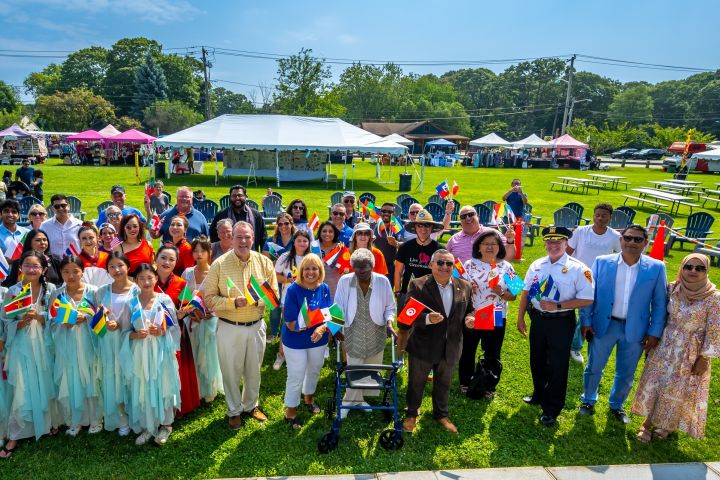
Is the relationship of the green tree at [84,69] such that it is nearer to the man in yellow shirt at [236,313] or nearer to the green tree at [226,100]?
the green tree at [226,100]

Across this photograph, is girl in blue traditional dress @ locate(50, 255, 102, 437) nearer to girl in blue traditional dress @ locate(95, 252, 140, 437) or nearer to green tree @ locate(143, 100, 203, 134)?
girl in blue traditional dress @ locate(95, 252, 140, 437)

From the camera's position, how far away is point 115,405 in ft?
13.7

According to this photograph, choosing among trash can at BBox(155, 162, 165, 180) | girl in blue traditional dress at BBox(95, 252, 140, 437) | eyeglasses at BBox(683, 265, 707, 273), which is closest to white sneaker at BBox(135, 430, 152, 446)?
girl in blue traditional dress at BBox(95, 252, 140, 437)

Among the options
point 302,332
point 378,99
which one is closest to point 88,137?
point 302,332

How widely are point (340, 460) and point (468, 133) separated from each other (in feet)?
234

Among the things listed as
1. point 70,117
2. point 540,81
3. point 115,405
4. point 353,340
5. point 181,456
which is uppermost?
point 540,81

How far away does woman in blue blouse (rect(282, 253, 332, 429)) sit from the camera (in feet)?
14.1

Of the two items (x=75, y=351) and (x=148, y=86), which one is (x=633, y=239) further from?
(x=148, y=86)

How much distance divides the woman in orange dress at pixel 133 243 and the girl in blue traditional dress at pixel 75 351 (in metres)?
0.96

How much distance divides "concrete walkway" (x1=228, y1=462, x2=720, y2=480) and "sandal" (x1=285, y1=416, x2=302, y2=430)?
0.67 meters

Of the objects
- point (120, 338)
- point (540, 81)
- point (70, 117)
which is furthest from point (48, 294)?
point (540, 81)

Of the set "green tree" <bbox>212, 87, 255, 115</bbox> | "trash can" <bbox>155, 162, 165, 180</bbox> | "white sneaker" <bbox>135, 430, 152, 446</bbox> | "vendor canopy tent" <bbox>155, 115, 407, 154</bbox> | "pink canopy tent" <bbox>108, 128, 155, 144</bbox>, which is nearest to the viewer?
"white sneaker" <bbox>135, 430, 152, 446</bbox>

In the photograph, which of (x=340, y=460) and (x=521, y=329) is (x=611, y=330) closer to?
(x=521, y=329)

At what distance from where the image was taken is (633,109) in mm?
74812
